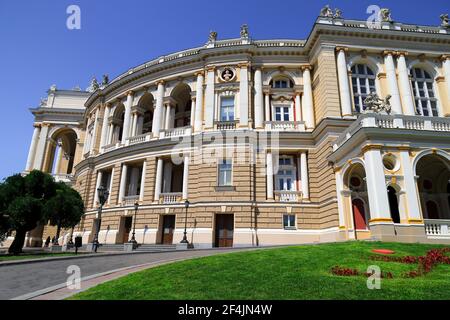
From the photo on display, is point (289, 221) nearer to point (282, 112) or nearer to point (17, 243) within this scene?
point (282, 112)

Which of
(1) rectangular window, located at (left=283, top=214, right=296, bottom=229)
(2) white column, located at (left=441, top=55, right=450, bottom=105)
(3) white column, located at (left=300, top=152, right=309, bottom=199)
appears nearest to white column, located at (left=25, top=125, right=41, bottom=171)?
(1) rectangular window, located at (left=283, top=214, right=296, bottom=229)

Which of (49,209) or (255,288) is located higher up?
(49,209)

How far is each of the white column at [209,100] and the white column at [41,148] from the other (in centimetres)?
3474

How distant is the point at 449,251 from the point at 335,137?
13055mm

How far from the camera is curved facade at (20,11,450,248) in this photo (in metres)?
22.9

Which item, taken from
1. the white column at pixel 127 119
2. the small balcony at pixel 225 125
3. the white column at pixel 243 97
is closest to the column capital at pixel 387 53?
the white column at pixel 243 97

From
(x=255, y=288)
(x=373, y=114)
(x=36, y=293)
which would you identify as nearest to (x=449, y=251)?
(x=373, y=114)

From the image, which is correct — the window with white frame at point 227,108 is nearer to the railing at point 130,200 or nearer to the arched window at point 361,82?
the arched window at point 361,82

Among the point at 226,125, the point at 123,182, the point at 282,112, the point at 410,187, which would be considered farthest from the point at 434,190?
the point at 123,182

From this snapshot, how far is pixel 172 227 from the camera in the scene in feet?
95.3

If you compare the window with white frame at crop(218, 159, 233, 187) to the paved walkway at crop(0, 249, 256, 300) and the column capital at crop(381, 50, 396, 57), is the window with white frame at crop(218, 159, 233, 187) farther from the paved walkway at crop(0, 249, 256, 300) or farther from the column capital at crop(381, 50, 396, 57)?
the column capital at crop(381, 50, 396, 57)

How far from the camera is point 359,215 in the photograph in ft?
75.4

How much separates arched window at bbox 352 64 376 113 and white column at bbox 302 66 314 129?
412 cm
